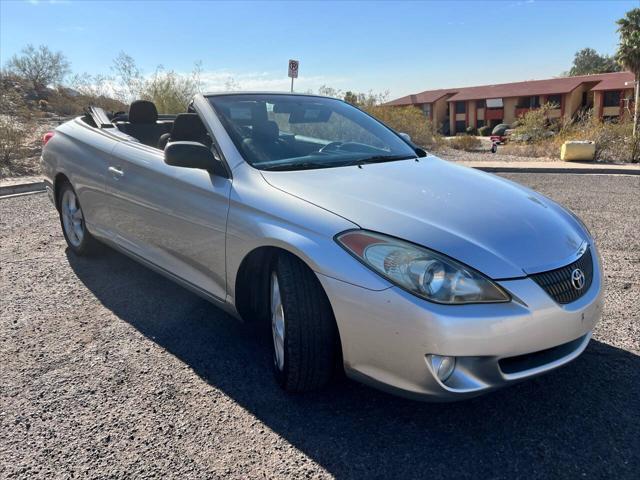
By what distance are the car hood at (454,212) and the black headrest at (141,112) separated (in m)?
2.64

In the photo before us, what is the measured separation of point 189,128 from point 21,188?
23.3 feet

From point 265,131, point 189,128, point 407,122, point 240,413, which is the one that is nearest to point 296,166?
point 265,131

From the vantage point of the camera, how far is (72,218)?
4.80m

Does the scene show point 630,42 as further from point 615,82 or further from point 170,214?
point 170,214

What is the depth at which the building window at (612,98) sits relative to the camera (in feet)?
144

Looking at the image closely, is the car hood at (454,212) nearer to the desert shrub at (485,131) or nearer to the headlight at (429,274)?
the headlight at (429,274)

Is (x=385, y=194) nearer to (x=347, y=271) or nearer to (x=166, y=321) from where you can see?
(x=347, y=271)

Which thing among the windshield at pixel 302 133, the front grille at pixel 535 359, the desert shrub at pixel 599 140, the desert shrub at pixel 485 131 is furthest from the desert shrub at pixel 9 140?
the desert shrub at pixel 485 131

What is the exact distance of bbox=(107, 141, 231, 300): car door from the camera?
9.50ft

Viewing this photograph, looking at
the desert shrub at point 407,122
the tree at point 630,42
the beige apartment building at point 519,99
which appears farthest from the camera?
the beige apartment building at point 519,99

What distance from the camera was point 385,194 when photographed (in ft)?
8.43

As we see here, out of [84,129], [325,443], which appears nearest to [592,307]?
[325,443]

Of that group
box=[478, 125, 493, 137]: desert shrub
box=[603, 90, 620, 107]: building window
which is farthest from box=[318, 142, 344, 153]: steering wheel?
box=[478, 125, 493, 137]: desert shrub

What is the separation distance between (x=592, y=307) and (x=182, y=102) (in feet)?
44.1
